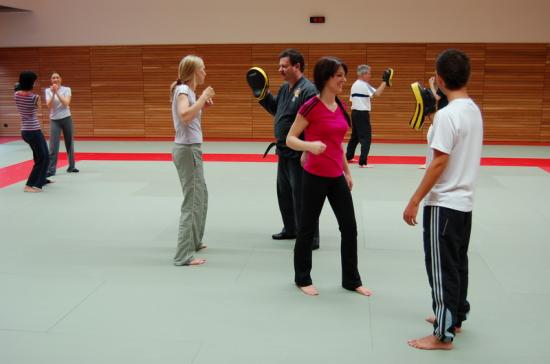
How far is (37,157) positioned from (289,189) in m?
3.64

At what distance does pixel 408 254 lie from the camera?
4324 mm

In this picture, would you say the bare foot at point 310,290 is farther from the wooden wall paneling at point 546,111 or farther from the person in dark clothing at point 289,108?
the wooden wall paneling at point 546,111

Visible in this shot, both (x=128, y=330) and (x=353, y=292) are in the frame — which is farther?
(x=353, y=292)

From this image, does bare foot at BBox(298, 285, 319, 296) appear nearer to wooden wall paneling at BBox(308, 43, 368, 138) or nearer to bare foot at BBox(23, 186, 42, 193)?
bare foot at BBox(23, 186, 42, 193)

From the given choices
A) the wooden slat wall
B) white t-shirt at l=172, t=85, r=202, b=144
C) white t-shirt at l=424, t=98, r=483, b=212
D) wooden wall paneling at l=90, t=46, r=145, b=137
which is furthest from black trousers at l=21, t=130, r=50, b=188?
white t-shirt at l=424, t=98, r=483, b=212

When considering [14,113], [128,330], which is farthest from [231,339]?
[14,113]

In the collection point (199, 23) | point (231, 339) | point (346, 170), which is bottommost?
point (231, 339)

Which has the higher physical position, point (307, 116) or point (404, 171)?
point (307, 116)

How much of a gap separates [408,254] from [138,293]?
2109mm

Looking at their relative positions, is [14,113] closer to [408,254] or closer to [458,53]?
[408,254]

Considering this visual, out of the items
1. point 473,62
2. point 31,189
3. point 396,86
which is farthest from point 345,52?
point 31,189

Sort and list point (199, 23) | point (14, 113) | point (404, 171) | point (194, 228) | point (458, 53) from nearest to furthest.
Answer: point (458, 53), point (194, 228), point (404, 171), point (199, 23), point (14, 113)

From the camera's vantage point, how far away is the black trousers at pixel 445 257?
2645 millimetres

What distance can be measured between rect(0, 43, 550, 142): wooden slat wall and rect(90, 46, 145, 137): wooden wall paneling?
2cm
